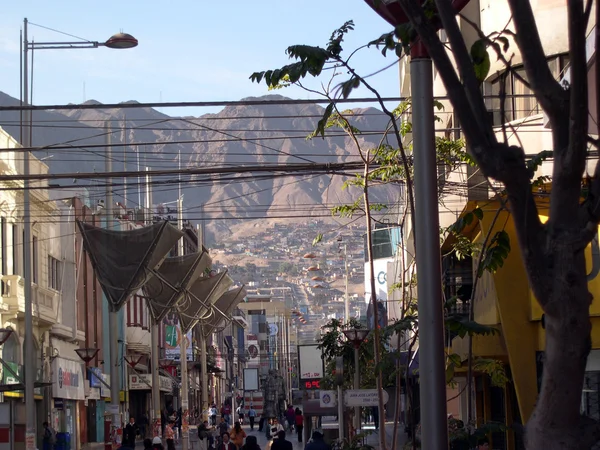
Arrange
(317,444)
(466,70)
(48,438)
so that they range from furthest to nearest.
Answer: (48,438)
(317,444)
(466,70)

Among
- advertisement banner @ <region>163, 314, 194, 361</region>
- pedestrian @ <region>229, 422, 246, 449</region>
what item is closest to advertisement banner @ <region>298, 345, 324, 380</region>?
pedestrian @ <region>229, 422, 246, 449</region>

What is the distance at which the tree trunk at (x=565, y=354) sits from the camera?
17.4 ft

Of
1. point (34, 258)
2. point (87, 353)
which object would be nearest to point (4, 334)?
point (87, 353)

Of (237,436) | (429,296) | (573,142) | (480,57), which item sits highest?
(480,57)

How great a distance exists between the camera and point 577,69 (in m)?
5.34

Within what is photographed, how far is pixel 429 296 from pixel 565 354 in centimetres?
273

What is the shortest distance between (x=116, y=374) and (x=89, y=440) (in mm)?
22231

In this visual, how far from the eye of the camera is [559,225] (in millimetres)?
5422

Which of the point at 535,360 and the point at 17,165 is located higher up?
the point at 17,165

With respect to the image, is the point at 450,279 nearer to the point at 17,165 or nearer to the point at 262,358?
the point at 17,165

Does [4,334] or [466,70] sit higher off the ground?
[466,70]

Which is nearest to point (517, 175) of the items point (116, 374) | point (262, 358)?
point (116, 374)

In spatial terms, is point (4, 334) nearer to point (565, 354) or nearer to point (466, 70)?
point (466, 70)

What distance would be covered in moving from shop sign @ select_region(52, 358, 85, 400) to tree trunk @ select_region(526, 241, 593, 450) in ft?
121
